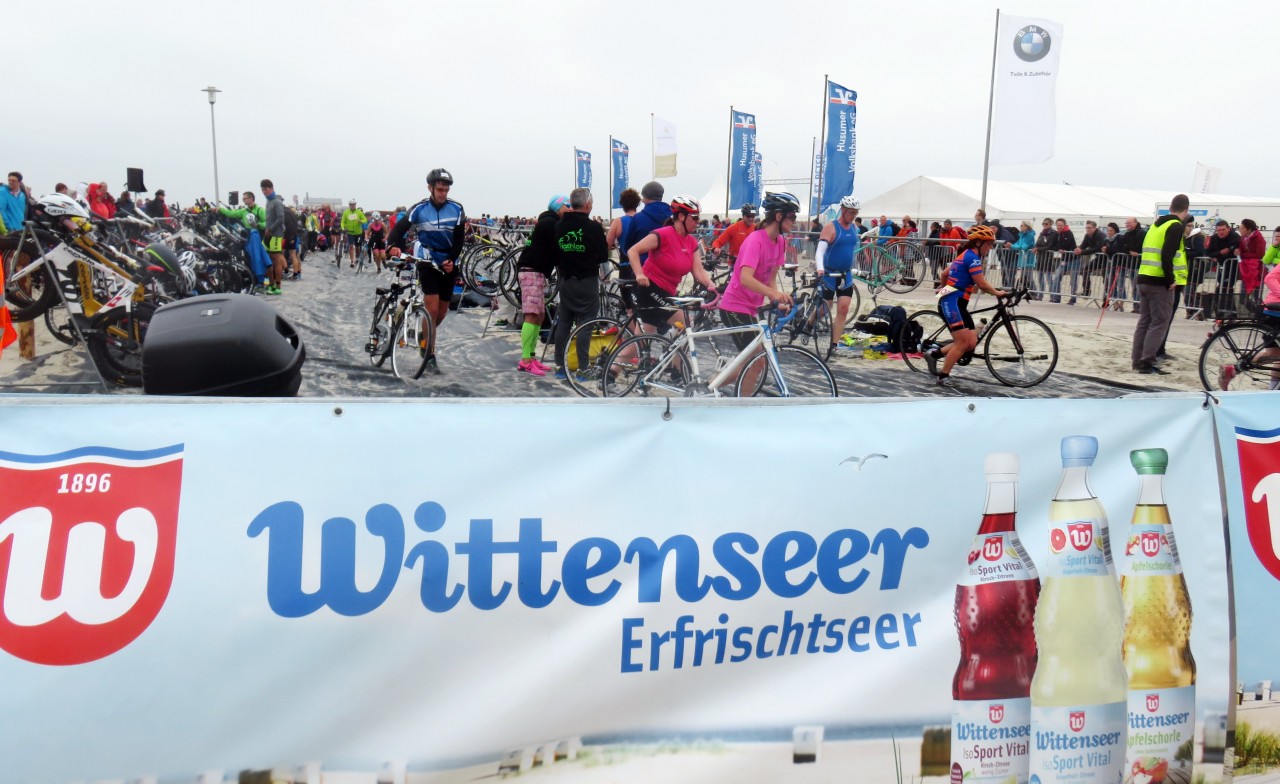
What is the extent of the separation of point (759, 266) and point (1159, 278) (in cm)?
583

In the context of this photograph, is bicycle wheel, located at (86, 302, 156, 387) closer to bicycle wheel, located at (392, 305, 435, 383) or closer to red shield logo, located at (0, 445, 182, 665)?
bicycle wheel, located at (392, 305, 435, 383)

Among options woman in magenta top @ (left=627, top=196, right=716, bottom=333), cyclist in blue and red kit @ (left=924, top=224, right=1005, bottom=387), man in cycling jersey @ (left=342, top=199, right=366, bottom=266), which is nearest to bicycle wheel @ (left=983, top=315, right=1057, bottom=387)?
cyclist in blue and red kit @ (left=924, top=224, right=1005, bottom=387)

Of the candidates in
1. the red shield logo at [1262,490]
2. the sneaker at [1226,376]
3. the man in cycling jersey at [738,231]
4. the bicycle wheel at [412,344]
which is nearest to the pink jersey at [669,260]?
the bicycle wheel at [412,344]

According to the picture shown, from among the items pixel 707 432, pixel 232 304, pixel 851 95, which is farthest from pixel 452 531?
pixel 851 95

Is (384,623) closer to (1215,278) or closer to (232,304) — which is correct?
(232,304)

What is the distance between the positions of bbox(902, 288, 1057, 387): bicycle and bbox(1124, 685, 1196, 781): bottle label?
7611 millimetres

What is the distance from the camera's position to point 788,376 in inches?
306

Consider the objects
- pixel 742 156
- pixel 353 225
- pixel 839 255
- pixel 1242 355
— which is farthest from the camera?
pixel 742 156

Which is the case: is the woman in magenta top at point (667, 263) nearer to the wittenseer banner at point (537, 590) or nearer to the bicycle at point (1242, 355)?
the bicycle at point (1242, 355)

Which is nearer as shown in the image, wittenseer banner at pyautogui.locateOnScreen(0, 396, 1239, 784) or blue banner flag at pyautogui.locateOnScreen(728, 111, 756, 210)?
wittenseer banner at pyautogui.locateOnScreen(0, 396, 1239, 784)

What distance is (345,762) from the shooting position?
7.59 ft

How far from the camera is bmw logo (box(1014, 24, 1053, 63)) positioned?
1678cm

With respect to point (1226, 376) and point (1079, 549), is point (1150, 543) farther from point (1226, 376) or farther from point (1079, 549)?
point (1226, 376)

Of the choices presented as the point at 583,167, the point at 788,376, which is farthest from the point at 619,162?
the point at 788,376
